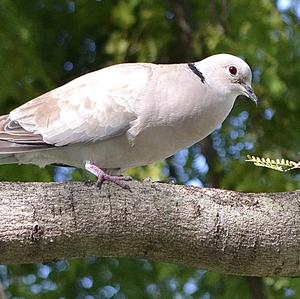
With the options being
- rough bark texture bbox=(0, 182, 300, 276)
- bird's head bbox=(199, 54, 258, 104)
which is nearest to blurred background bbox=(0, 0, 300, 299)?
bird's head bbox=(199, 54, 258, 104)

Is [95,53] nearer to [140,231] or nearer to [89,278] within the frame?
[89,278]

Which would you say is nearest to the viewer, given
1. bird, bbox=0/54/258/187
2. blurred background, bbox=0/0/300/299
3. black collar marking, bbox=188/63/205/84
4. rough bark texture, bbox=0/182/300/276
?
rough bark texture, bbox=0/182/300/276

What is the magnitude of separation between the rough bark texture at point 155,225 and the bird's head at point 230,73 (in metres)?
0.62

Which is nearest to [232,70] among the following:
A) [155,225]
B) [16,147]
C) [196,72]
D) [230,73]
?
[230,73]

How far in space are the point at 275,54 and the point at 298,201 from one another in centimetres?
130

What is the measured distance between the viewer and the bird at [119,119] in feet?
7.12

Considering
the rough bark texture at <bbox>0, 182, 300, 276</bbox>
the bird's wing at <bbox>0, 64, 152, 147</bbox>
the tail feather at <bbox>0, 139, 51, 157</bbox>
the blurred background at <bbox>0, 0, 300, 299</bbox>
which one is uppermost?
the rough bark texture at <bbox>0, 182, 300, 276</bbox>

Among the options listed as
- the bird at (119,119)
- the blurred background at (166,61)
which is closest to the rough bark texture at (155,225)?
the bird at (119,119)

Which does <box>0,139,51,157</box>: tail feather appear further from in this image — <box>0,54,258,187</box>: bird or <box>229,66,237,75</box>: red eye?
<box>229,66,237,75</box>: red eye

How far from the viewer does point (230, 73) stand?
7.89 ft

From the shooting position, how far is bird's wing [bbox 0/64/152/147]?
7.23ft

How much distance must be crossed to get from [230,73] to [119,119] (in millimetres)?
408

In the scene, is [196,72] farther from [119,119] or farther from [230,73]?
[119,119]

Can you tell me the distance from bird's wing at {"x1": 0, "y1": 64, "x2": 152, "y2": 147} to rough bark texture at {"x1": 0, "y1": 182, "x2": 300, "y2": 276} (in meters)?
0.44
